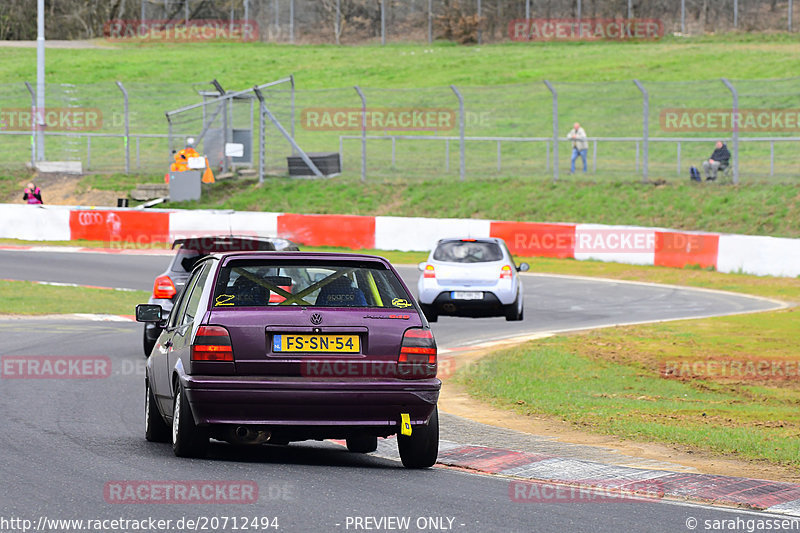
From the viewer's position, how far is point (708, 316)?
65.2ft

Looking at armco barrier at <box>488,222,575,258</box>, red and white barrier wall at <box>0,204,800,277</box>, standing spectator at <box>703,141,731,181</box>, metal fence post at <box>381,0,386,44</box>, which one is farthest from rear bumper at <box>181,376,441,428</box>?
metal fence post at <box>381,0,386,44</box>

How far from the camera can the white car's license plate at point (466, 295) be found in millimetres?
19188

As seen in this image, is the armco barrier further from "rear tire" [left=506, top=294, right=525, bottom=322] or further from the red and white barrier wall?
"rear tire" [left=506, top=294, right=525, bottom=322]

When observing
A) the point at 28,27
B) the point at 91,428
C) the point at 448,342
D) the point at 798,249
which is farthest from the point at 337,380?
the point at 28,27

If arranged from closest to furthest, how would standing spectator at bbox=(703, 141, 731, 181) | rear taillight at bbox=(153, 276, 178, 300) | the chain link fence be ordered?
rear taillight at bbox=(153, 276, 178, 300) < standing spectator at bbox=(703, 141, 731, 181) < the chain link fence

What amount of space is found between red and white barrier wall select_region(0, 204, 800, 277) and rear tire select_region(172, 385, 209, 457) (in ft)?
61.9

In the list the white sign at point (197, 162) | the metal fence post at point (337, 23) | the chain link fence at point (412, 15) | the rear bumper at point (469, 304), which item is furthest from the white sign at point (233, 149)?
the metal fence post at point (337, 23)

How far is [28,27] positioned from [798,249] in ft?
223

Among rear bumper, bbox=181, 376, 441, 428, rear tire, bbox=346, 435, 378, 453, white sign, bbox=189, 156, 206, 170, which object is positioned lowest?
rear tire, bbox=346, 435, 378, 453

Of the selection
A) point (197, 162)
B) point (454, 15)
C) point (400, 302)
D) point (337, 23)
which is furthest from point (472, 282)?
point (337, 23)

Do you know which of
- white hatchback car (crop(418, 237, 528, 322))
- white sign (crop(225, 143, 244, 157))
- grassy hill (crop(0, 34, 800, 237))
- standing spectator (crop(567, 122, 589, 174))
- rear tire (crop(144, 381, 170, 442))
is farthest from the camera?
white sign (crop(225, 143, 244, 157))

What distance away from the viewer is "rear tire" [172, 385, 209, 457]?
25.9ft

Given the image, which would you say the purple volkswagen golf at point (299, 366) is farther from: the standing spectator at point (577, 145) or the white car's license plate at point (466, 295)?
the standing spectator at point (577, 145)

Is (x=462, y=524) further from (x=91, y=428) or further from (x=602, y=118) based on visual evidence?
(x=602, y=118)
